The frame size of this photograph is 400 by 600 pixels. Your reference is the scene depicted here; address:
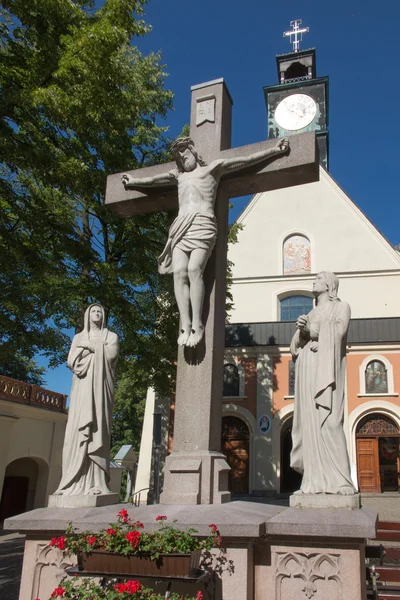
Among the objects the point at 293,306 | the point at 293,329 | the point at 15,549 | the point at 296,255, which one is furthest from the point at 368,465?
the point at 15,549

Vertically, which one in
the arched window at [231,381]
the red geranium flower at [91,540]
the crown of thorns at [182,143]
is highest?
the arched window at [231,381]

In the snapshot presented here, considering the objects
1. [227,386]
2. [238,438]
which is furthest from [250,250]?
[238,438]

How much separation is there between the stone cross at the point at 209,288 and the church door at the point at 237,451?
1936 cm

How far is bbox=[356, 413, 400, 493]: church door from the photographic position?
22.2 metres

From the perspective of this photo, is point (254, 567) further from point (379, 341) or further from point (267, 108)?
point (267, 108)

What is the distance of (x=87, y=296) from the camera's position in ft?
41.5

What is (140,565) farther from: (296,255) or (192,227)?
(296,255)

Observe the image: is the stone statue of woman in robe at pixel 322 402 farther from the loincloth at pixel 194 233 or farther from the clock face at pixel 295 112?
the clock face at pixel 295 112

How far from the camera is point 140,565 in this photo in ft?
9.91

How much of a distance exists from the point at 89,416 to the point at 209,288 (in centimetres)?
154

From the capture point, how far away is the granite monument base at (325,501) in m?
3.89

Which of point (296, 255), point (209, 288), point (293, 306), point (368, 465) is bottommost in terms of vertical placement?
point (368, 465)

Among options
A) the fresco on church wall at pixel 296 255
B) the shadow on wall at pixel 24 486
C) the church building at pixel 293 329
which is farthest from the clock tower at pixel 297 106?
the shadow on wall at pixel 24 486

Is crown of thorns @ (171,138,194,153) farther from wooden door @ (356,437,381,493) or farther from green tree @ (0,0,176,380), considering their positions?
wooden door @ (356,437,381,493)
